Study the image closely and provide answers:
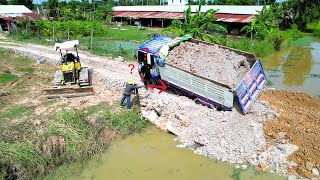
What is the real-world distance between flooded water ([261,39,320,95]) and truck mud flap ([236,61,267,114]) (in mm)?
4059

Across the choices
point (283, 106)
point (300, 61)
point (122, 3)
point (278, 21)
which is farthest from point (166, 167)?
point (122, 3)

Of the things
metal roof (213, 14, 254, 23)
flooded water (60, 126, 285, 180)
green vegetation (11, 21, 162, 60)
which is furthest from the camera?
metal roof (213, 14, 254, 23)

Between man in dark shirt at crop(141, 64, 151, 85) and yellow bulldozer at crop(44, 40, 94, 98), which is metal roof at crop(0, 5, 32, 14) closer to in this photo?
yellow bulldozer at crop(44, 40, 94, 98)

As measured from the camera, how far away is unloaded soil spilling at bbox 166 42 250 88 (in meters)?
11.1

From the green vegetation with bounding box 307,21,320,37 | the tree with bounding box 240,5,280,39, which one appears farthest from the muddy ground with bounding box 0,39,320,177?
the green vegetation with bounding box 307,21,320,37

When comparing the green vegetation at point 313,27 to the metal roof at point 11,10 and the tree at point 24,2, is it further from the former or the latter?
the tree at point 24,2

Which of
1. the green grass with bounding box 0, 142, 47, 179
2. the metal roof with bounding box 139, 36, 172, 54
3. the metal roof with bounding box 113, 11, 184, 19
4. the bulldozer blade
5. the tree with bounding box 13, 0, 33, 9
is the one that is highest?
the tree with bounding box 13, 0, 33, 9

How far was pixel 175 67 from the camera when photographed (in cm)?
1125

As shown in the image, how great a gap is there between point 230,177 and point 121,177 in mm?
2965

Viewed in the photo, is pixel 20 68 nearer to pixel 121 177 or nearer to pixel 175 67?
pixel 175 67

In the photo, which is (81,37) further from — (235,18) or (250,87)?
(250,87)

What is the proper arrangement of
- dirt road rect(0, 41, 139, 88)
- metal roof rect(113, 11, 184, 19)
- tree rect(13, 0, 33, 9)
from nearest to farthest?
dirt road rect(0, 41, 139, 88), metal roof rect(113, 11, 184, 19), tree rect(13, 0, 33, 9)

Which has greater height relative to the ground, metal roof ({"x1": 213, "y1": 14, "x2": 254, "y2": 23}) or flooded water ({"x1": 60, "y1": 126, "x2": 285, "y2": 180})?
metal roof ({"x1": 213, "y1": 14, "x2": 254, "y2": 23})

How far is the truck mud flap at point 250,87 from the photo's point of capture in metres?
9.91
